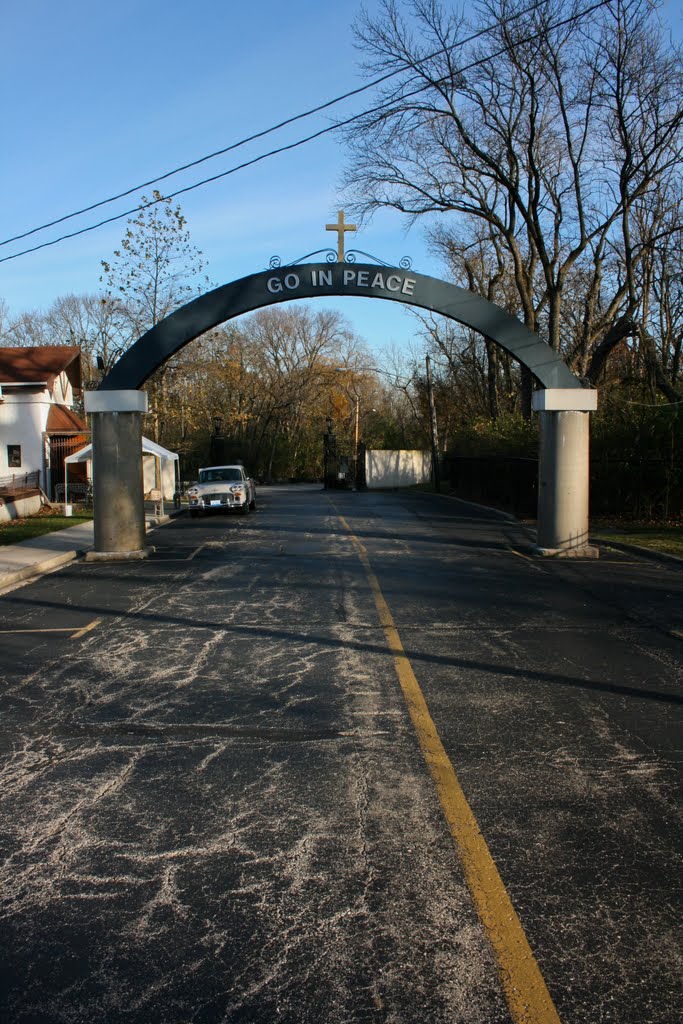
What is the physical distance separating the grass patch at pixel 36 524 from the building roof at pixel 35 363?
7.17 m

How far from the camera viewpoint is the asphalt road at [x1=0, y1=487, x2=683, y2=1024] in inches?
121

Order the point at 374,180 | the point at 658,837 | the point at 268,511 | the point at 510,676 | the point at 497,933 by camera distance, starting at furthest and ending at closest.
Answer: the point at 374,180, the point at 268,511, the point at 510,676, the point at 658,837, the point at 497,933

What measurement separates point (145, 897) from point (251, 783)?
4.34 feet

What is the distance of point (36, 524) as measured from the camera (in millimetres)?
25391

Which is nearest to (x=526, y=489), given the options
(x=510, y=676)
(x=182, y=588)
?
(x=182, y=588)

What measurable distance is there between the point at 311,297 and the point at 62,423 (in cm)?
2345

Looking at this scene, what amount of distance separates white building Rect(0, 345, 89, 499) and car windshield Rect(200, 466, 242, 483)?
29.7 feet

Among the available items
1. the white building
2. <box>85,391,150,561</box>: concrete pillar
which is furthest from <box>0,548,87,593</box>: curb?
the white building

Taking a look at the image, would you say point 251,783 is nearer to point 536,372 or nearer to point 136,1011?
point 136,1011

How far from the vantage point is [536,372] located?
1695 cm

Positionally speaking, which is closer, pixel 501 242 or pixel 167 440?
pixel 501 242

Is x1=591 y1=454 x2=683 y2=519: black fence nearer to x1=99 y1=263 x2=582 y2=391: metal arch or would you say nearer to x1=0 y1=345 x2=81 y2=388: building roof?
x1=99 y1=263 x2=582 y2=391: metal arch

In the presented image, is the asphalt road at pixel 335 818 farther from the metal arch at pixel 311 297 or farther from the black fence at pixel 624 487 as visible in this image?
the black fence at pixel 624 487

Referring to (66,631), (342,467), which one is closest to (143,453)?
(66,631)
